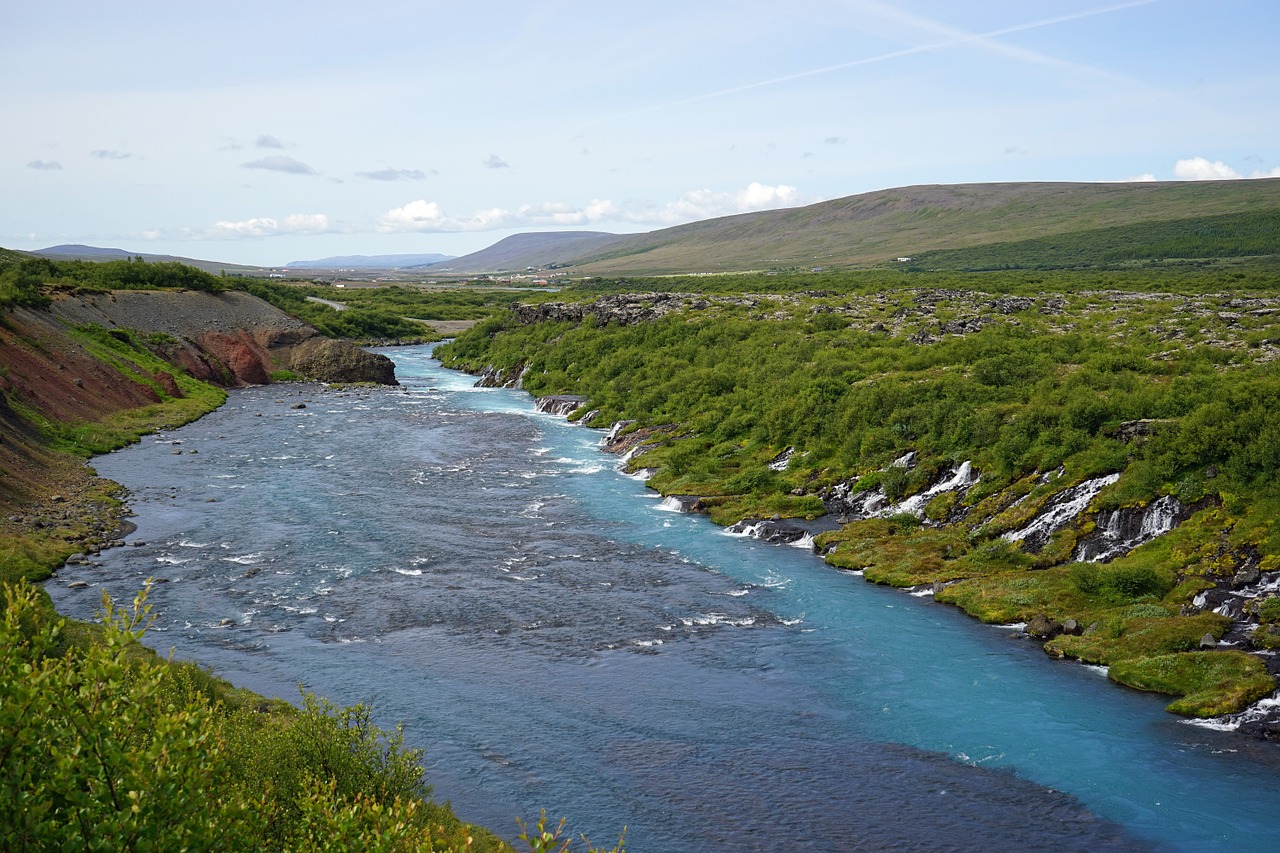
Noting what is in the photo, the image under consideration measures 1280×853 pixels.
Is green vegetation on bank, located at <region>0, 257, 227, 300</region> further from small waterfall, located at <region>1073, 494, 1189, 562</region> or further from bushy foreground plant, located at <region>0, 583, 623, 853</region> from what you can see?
bushy foreground plant, located at <region>0, 583, 623, 853</region>

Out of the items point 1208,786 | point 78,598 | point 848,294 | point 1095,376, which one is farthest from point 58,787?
point 848,294

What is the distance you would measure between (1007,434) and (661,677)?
29.1 metres

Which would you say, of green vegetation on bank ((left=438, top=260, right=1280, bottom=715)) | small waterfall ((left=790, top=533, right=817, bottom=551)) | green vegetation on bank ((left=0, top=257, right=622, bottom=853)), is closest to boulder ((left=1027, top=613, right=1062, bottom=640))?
green vegetation on bank ((left=438, top=260, right=1280, bottom=715))

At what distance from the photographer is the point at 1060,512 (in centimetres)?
4828

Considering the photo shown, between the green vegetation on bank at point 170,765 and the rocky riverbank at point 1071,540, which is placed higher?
the green vegetation on bank at point 170,765

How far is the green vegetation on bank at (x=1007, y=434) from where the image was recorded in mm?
40406

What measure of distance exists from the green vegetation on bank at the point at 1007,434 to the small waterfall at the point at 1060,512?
53 centimetres

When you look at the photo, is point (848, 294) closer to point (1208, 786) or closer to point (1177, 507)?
point (1177, 507)

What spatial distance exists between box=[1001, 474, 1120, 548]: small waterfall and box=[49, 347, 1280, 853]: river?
7277 millimetres

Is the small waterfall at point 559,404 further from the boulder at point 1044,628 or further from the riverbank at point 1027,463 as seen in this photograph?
the boulder at point 1044,628

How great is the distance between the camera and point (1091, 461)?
1943 inches

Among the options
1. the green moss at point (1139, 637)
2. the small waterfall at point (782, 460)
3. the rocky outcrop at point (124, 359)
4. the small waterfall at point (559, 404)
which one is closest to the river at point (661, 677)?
the green moss at point (1139, 637)

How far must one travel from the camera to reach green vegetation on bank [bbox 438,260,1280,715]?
4041 cm

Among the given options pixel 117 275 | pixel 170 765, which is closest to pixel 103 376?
pixel 117 275
